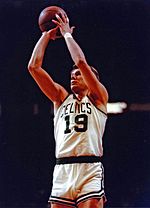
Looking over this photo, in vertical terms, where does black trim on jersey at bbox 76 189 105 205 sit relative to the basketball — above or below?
below

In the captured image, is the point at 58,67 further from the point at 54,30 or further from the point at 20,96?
the point at 54,30

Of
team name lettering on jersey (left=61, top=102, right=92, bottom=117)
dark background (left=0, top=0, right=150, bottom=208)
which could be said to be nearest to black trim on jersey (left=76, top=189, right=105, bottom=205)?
team name lettering on jersey (left=61, top=102, right=92, bottom=117)

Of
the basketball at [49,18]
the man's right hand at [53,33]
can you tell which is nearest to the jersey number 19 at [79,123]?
the man's right hand at [53,33]

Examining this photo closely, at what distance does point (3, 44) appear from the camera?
217 inches

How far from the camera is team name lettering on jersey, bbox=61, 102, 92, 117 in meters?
3.36

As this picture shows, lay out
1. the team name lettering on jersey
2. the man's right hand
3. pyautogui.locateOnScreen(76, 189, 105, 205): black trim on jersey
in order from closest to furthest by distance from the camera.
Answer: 1. pyautogui.locateOnScreen(76, 189, 105, 205): black trim on jersey
2. the team name lettering on jersey
3. the man's right hand

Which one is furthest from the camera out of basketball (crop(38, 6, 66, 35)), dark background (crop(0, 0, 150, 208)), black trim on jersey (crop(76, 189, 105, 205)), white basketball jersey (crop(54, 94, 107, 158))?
dark background (crop(0, 0, 150, 208))

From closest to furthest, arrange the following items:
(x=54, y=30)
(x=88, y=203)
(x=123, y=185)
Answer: (x=88, y=203), (x=54, y=30), (x=123, y=185)

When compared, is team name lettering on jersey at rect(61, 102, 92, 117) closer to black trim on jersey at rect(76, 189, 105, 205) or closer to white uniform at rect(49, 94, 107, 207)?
white uniform at rect(49, 94, 107, 207)

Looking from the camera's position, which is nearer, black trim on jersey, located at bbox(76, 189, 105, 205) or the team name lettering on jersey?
black trim on jersey, located at bbox(76, 189, 105, 205)

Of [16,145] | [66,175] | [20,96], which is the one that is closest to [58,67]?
[20,96]

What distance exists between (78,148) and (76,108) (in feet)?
0.96

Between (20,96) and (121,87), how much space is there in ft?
3.57

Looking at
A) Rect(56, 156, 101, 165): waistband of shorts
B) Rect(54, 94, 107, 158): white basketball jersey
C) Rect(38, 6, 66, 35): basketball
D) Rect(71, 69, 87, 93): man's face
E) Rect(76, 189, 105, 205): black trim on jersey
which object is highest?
Rect(38, 6, 66, 35): basketball
